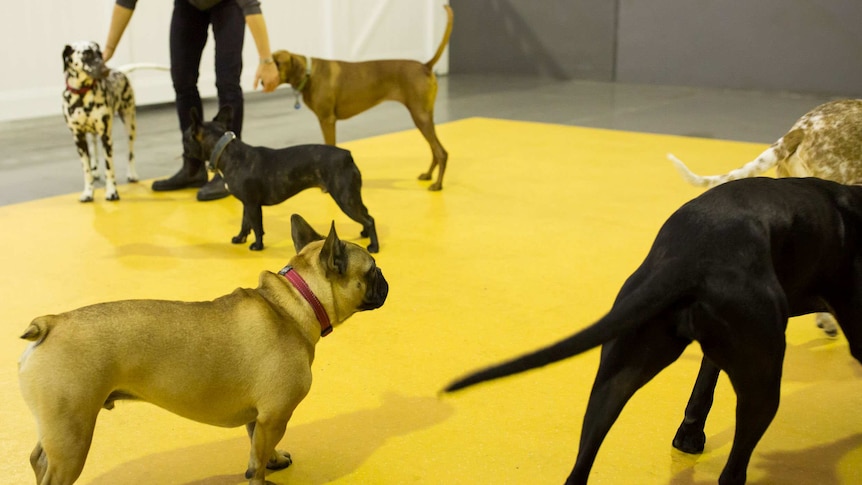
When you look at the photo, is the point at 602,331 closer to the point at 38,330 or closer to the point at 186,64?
the point at 38,330

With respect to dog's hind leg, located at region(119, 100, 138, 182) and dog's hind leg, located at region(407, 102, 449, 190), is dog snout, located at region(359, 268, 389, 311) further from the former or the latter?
dog's hind leg, located at region(119, 100, 138, 182)

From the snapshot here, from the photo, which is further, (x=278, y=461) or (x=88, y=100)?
(x=88, y=100)

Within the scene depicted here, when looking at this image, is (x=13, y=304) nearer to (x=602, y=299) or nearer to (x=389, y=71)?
(x=602, y=299)

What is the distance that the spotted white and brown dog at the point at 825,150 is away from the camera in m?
3.30

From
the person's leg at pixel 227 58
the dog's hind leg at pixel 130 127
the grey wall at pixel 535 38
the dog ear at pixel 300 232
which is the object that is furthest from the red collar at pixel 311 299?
the grey wall at pixel 535 38

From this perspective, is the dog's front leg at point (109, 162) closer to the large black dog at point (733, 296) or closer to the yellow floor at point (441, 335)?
the yellow floor at point (441, 335)

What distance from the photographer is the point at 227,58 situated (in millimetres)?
A: 5379

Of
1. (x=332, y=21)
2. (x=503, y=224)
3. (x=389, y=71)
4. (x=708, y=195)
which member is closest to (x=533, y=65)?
(x=332, y=21)

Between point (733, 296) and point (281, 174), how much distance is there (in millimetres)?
2843

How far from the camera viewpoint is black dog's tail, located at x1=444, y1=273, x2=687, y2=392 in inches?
65.0

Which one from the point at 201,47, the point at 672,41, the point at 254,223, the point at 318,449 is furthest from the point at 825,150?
the point at 672,41

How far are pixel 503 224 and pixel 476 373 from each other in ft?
10.7

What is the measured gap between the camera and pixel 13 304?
360 cm

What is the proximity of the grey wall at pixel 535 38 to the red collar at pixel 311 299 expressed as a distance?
35.8ft
